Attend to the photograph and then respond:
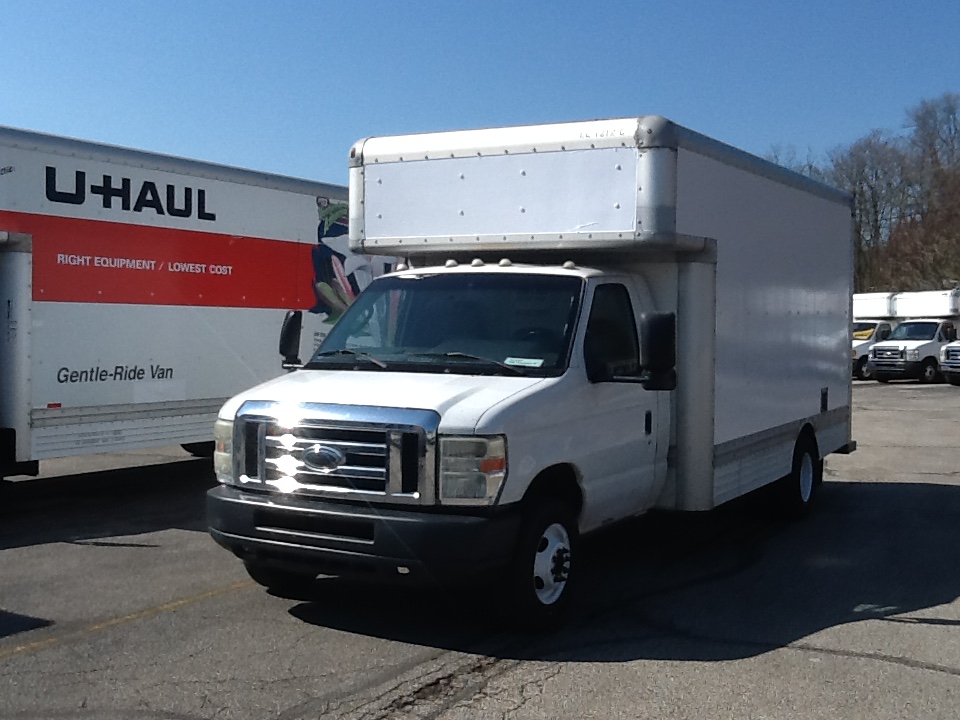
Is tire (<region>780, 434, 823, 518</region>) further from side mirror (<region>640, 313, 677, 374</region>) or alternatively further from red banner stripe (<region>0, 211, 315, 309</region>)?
red banner stripe (<region>0, 211, 315, 309</region>)

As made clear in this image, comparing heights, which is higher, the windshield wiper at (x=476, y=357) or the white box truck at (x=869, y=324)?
the white box truck at (x=869, y=324)

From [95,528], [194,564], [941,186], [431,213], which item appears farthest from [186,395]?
[941,186]

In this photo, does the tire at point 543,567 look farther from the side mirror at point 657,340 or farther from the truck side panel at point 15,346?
the truck side panel at point 15,346

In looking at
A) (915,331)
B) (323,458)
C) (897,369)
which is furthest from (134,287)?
(915,331)

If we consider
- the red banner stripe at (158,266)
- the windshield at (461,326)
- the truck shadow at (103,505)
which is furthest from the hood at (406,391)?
the red banner stripe at (158,266)

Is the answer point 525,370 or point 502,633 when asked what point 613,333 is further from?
point 502,633

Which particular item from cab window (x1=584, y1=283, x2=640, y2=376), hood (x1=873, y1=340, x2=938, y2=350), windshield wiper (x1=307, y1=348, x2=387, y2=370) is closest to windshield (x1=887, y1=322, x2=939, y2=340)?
hood (x1=873, y1=340, x2=938, y2=350)

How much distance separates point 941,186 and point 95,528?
59.0 meters

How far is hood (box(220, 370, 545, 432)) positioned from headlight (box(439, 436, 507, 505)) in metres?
0.10

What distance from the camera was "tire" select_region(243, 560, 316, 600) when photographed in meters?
6.90

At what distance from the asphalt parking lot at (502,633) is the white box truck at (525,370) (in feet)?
1.42

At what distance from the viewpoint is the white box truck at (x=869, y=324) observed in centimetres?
3688

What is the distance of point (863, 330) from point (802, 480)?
30.7 metres

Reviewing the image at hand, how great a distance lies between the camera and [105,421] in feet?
33.7
